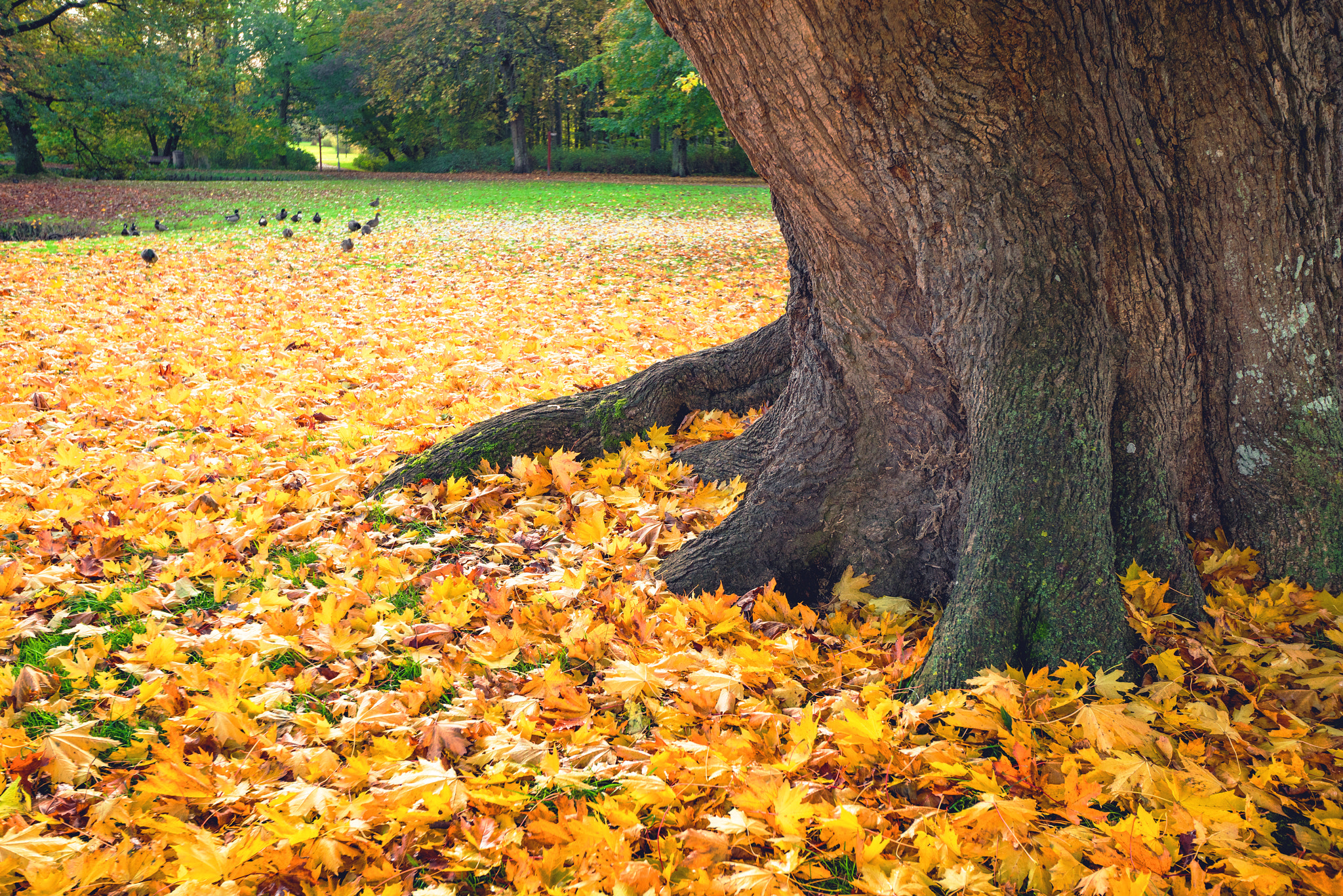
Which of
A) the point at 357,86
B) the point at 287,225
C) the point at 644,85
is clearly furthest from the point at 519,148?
the point at 287,225

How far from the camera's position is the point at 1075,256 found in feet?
8.05

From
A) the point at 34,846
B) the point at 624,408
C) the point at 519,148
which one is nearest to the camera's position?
the point at 34,846

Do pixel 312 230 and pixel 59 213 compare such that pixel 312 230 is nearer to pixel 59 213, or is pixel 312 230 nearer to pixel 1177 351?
pixel 59 213

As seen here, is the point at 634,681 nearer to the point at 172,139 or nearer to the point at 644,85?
the point at 644,85

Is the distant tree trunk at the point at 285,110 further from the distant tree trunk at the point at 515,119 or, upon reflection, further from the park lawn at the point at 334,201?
the park lawn at the point at 334,201

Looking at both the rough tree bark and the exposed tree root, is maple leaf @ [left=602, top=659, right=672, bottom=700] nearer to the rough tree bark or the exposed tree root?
the rough tree bark

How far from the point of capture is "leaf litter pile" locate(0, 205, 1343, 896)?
1.85 m

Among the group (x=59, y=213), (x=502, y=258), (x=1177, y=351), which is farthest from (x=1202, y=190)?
(x=59, y=213)

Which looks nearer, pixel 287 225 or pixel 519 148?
pixel 287 225

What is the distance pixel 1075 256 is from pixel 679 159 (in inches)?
1535

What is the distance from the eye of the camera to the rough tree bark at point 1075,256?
2.34m

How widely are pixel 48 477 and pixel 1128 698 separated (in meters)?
4.77

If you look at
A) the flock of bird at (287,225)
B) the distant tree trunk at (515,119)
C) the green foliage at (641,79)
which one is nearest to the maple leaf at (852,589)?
the flock of bird at (287,225)

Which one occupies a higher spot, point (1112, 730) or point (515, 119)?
point (515, 119)
